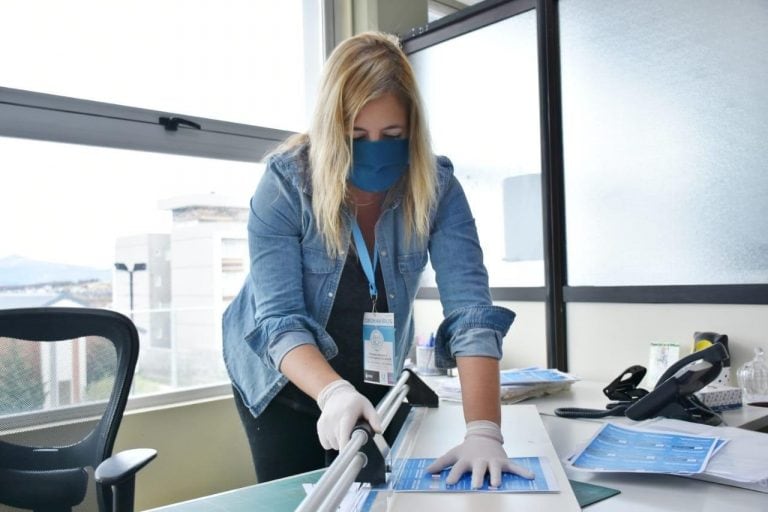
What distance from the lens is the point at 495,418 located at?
119 centimetres

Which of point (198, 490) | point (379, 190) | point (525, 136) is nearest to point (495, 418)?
point (379, 190)

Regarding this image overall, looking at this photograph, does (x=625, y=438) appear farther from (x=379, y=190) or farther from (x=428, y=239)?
(x=379, y=190)

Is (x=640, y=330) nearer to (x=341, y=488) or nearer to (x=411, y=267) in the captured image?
(x=411, y=267)

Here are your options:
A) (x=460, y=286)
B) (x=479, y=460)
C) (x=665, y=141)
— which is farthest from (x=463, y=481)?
(x=665, y=141)

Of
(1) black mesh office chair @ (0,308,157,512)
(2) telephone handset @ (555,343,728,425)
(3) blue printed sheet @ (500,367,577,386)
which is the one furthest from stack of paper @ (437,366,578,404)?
(1) black mesh office chair @ (0,308,157,512)

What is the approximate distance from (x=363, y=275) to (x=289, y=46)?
5.83 feet

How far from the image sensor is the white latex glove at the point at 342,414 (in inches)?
37.8

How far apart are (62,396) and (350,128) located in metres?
0.93

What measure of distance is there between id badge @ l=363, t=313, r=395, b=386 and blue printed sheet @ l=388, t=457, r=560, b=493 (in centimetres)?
29

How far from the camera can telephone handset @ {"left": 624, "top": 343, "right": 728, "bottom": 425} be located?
Result: 1415 mm

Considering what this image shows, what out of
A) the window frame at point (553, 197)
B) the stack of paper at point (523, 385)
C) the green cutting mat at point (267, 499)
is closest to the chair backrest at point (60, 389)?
the green cutting mat at point (267, 499)

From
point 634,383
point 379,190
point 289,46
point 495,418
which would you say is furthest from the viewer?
point 289,46

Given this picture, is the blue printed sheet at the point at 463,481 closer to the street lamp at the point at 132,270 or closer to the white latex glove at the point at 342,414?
the white latex glove at the point at 342,414

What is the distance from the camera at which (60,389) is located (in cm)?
153
